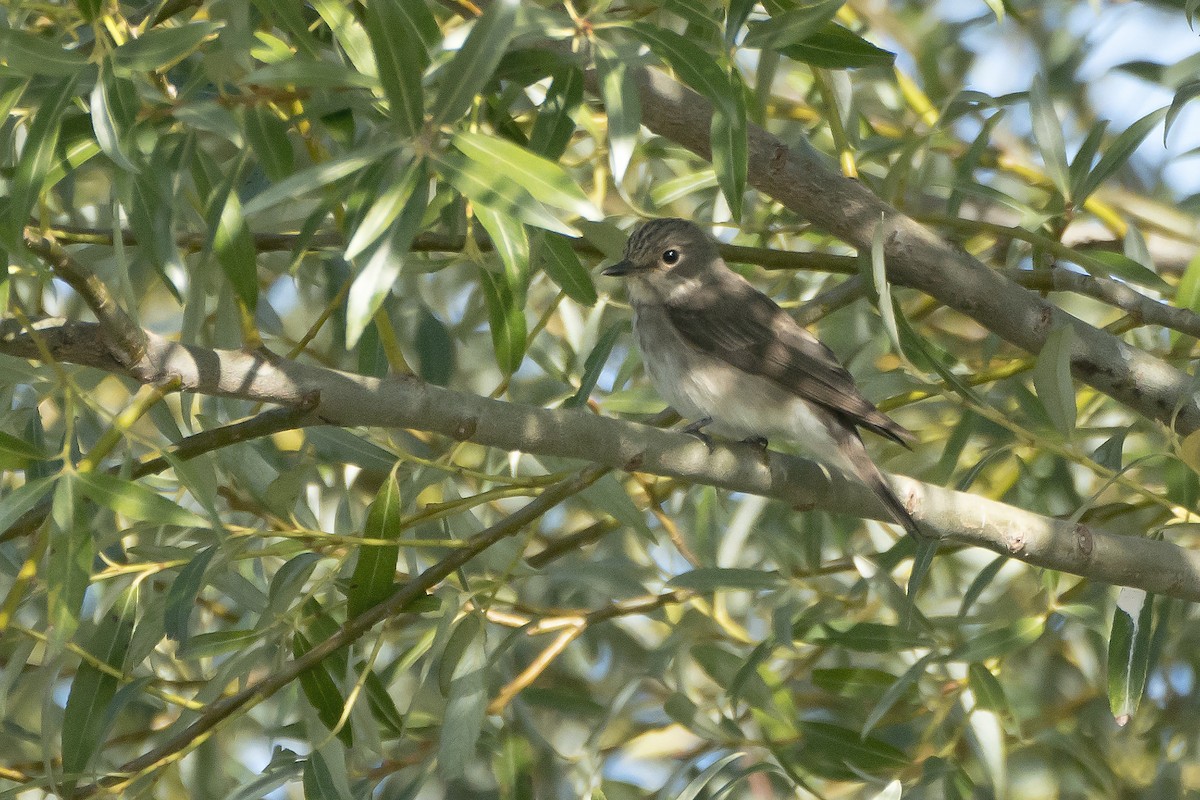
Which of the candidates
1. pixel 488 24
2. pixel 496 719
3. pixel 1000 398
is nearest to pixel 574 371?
pixel 496 719

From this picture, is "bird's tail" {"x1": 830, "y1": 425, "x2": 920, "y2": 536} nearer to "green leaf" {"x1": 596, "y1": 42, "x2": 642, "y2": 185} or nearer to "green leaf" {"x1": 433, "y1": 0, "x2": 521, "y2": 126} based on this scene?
"green leaf" {"x1": 596, "y1": 42, "x2": 642, "y2": 185}

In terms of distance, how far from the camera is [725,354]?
387cm

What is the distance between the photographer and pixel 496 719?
3.11 metres

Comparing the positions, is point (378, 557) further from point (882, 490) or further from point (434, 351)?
point (882, 490)

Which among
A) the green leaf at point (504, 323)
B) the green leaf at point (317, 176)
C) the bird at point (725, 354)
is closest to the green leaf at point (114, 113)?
the green leaf at point (317, 176)

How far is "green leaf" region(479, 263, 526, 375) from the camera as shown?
2.70 m

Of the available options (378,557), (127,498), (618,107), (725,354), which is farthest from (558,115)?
(725,354)

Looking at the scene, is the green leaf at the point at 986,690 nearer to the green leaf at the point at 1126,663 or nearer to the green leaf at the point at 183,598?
the green leaf at the point at 1126,663

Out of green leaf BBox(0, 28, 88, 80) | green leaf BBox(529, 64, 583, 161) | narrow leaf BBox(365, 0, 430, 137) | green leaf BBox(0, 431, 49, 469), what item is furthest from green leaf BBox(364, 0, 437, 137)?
green leaf BBox(0, 431, 49, 469)

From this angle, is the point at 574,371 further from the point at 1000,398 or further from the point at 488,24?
the point at 488,24

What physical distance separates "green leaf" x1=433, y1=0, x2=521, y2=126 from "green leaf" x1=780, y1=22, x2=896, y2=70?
0.98 m

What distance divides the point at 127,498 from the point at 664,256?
2204mm

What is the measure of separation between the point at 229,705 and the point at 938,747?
5.30 feet

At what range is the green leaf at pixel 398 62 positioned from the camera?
1.87 metres
